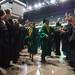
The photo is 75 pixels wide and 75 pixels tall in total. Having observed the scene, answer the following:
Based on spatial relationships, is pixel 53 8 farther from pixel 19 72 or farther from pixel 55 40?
pixel 19 72

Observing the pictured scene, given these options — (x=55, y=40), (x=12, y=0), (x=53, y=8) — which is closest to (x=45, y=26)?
(x=55, y=40)

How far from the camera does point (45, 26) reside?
748 centimetres

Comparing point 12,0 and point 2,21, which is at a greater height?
point 12,0

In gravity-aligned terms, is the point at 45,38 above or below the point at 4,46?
above

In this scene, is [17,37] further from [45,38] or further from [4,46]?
[4,46]

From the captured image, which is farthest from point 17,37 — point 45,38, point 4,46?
point 4,46

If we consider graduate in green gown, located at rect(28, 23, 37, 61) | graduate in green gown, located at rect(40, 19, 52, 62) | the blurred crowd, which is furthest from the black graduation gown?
graduate in green gown, located at rect(40, 19, 52, 62)

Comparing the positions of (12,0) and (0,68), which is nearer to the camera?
(0,68)

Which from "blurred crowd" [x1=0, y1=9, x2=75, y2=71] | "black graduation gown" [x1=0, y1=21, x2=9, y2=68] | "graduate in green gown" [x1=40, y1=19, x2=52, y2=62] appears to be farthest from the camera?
"graduate in green gown" [x1=40, y1=19, x2=52, y2=62]

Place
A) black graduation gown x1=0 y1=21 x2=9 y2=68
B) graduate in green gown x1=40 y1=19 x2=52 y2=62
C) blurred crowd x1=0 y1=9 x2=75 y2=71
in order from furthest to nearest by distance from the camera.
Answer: graduate in green gown x1=40 y1=19 x2=52 y2=62, blurred crowd x1=0 y1=9 x2=75 y2=71, black graduation gown x1=0 y1=21 x2=9 y2=68

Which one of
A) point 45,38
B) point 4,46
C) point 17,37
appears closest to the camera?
point 4,46

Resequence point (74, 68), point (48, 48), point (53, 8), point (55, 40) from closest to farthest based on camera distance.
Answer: point (74, 68) → point (48, 48) → point (55, 40) → point (53, 8)

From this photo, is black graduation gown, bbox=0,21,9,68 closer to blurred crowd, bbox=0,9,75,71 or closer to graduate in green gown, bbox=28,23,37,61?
blurred crowd, bbox=0,9,75,71

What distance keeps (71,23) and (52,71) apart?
7.44 feet
